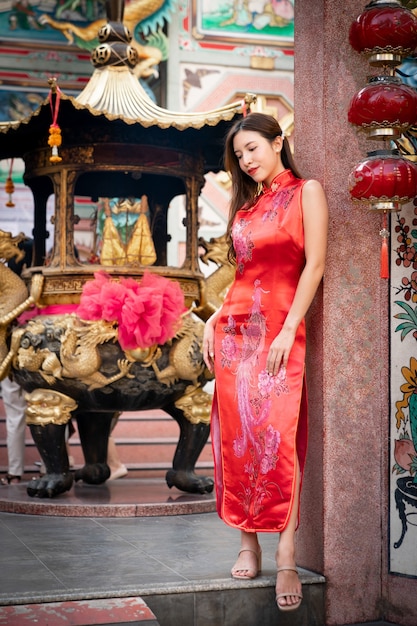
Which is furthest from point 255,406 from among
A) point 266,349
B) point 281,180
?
point 281,180

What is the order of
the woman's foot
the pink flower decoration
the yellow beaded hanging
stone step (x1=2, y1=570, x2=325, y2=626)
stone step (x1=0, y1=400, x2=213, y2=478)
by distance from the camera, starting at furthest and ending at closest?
stone step (x1=0, y1=400, x2=213, y2=478)
the woman's foot
the pink flower decoration
the yellow beaded hanging
stone step (x1=2, y1=570, x2=325, y2=626)

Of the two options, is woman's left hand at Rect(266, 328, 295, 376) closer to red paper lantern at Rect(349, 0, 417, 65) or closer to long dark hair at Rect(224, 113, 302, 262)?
long dark hair at Rect(224, 113, 302, 262)

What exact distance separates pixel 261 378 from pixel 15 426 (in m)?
3.53

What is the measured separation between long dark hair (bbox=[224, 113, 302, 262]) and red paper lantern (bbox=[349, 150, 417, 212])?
31cm

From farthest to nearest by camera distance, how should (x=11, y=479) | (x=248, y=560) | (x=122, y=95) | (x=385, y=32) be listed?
(x=11, y=479) < (x=122, y=95) < (x=248, y=560) < (x=385, y=32)

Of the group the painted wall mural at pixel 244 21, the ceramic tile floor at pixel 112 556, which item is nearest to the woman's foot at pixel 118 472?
the ceramic tile floor at pixel 112 556

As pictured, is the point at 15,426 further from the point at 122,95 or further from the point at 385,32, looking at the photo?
the point at 385,32

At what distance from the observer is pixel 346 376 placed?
4.03 meters

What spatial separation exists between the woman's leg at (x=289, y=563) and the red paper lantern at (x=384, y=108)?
133cm

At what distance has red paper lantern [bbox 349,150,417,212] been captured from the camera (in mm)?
3723

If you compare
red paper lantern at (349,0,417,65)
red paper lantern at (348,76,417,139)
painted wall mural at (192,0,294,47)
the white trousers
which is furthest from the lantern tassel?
painted wall mural at (192,0,294,47)

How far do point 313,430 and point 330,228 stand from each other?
82 centimetres

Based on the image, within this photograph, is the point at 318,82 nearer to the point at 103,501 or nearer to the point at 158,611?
the point at 158,611

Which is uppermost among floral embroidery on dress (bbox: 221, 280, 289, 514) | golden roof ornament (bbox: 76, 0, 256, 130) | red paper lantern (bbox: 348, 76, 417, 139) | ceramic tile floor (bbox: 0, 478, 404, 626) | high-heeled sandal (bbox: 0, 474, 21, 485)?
golden roof ornament (bbox: 76, 0, 256, 130)
